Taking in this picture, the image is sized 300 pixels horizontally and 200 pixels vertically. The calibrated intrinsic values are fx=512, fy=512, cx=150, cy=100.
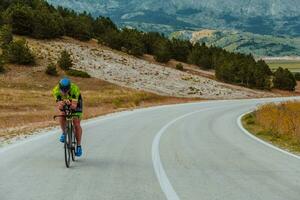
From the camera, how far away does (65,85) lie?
10734 millimetres

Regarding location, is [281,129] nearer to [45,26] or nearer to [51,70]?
[51,70]

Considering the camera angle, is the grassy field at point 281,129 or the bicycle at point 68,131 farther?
the grassy field at point 281,129

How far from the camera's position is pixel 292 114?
75.6 ft

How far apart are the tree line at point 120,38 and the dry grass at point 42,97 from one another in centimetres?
1509

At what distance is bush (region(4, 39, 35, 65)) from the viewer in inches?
2198

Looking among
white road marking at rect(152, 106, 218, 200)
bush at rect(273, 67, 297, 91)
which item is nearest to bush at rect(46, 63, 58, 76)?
white road marking at rect(152, 106, 218, 200)

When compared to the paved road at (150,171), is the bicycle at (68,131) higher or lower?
higher

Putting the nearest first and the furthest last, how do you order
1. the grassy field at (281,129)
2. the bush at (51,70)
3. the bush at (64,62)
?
the grassy field at (281,129), the bush at (51,70), the bush at (64,62)

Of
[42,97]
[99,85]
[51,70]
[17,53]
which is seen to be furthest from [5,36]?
[42,97]

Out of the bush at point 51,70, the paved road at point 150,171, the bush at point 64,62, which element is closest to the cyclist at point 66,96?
the paved road at point 150,171

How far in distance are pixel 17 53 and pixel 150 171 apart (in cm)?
4833

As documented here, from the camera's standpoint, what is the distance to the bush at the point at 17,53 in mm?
55819

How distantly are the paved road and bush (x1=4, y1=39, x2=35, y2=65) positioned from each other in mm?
40396

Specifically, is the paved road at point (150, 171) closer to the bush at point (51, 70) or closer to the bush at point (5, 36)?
the bush at point (51, 70)
